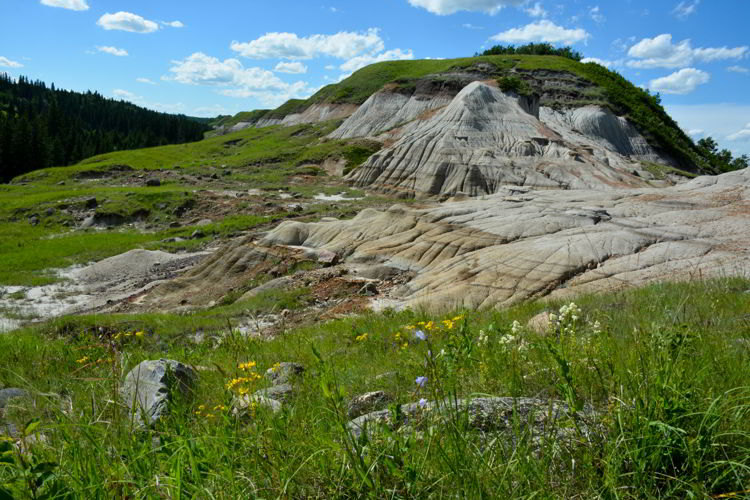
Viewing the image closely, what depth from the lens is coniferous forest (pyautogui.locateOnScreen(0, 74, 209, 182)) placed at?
260 ft

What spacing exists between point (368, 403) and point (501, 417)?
1240mm

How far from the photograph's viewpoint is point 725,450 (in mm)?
2412

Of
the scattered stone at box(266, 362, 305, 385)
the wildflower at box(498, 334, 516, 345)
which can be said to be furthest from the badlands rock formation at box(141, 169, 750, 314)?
the scattered stone at box(266, 362, 305, 385)

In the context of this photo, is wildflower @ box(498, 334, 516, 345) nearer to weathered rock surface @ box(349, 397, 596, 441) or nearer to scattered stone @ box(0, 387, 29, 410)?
weathered rock surface @ box(349, 397, 596, 441)

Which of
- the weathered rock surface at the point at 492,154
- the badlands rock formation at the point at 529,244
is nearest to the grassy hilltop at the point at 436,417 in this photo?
the badlands rock formation at the point at 529,244

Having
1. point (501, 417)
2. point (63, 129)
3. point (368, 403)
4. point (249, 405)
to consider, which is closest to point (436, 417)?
point (501, 417)

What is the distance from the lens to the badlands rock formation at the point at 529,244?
15492 mm

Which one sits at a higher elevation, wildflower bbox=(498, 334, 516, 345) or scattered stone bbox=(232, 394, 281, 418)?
wildflower bbox=(498, 334, 516, 345)

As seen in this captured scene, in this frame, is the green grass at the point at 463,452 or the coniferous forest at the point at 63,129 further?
the coniferous forest at the point at 63,129

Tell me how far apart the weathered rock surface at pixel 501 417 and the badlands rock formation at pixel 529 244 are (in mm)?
8955

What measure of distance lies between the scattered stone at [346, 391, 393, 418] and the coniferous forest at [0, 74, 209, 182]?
94.2 meters

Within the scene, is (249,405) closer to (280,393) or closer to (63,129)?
(280,393)

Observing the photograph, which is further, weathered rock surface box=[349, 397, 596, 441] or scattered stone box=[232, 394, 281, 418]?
scattered stone box=[232, 394, 281, 418]

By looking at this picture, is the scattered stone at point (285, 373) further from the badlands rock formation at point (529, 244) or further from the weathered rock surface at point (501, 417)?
the badlands rock formation at point (529, 244)
